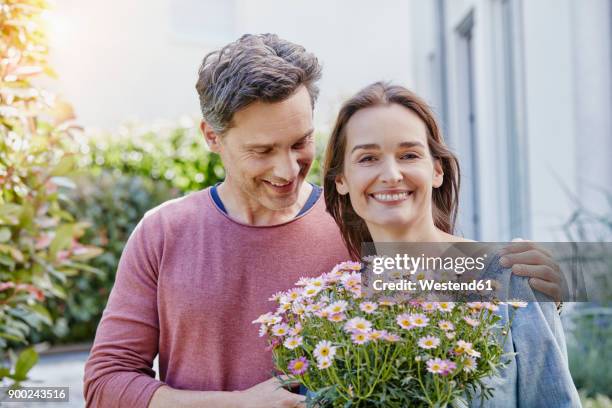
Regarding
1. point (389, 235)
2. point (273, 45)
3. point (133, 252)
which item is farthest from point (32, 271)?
point (389, 235)

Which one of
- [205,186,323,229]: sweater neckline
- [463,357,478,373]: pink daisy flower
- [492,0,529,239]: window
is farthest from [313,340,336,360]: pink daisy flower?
[492,0,529,239]: window

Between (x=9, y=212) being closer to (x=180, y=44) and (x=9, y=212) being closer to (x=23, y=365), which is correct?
(x=23, y=365)

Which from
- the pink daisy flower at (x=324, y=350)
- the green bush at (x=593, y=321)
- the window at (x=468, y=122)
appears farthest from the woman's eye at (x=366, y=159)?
the window at (x=468, y=122)

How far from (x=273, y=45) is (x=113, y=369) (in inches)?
36.0

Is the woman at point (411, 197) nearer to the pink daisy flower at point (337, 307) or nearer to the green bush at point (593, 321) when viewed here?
the pink daisy flower at point (337, 307)

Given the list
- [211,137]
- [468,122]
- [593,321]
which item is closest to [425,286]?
[211,137]

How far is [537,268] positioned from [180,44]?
360 inches

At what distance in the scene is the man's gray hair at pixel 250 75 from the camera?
196 cm

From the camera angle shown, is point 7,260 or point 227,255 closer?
point 227,255

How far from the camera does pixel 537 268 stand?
1.60 meters

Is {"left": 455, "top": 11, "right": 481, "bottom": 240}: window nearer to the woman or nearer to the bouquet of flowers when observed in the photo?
the woman

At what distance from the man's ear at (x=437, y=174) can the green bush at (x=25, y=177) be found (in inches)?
45.7

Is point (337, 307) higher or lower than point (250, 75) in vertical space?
lower

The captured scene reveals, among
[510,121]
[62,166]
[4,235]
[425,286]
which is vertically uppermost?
[510,121]
